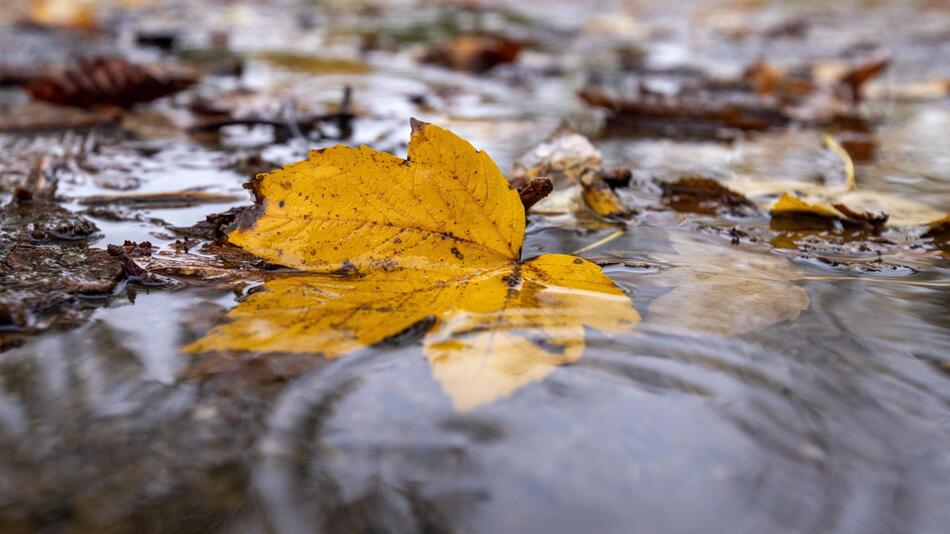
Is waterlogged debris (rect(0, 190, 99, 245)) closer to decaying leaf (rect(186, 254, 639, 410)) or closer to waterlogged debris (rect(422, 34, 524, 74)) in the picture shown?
decaying leaf (rect(186, 254, 639, 410))

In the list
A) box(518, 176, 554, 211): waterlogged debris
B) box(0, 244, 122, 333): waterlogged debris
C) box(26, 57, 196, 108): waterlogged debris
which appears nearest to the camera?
box(0, 244, 122, 333): waterlogged debris

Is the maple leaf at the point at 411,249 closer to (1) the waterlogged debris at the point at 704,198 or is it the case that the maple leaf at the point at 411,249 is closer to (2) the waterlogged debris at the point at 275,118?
(1) the waterlogged debris at the point at 704,198

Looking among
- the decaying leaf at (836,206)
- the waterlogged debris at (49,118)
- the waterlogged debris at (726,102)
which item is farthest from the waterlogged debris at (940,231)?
the waterlogged debris at (49,118)

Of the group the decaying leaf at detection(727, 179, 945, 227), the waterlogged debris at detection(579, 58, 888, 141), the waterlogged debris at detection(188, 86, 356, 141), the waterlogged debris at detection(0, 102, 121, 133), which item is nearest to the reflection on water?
the decaying leaf at detection(727, 179, 945, 227)

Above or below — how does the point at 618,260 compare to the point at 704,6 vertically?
below

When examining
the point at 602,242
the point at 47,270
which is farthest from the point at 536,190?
the point at 47,270

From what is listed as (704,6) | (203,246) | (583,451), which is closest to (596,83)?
(203,246)

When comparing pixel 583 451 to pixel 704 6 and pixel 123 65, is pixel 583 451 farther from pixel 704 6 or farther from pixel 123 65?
pixel 704 6
